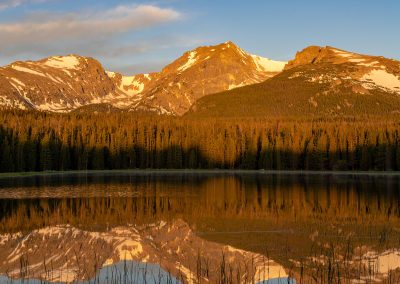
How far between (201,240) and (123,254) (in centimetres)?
691

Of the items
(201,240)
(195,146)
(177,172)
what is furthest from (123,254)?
(195,146)

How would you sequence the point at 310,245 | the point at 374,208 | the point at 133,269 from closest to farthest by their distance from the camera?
the point at 133,269
the point at 310,245
the point at 374,208

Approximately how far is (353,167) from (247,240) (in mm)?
144790

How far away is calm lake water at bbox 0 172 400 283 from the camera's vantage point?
29.3 m

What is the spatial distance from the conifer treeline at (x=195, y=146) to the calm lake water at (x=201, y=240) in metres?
102

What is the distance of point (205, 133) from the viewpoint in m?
199

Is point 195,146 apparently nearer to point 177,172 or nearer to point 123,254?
point 177,172

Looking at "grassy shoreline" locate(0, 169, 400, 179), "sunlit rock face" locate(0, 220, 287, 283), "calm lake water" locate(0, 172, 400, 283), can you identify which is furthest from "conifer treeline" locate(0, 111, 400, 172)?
"sunlit rock face" locate(0, 220, 287, 283)

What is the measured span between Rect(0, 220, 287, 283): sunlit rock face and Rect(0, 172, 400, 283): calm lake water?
63 millimetres

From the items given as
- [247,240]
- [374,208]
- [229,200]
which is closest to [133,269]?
[247,240]

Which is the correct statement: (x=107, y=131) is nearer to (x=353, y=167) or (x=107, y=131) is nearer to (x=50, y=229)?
(x=353, y=167)

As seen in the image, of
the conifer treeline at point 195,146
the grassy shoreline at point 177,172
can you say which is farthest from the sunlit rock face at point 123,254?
the conifer treeline at point 195,146

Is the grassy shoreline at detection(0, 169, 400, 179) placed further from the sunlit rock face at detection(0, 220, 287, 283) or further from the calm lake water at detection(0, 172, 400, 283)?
the sunlit rock face at detection(0, 220, 287, 283)

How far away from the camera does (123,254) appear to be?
1399 inches
